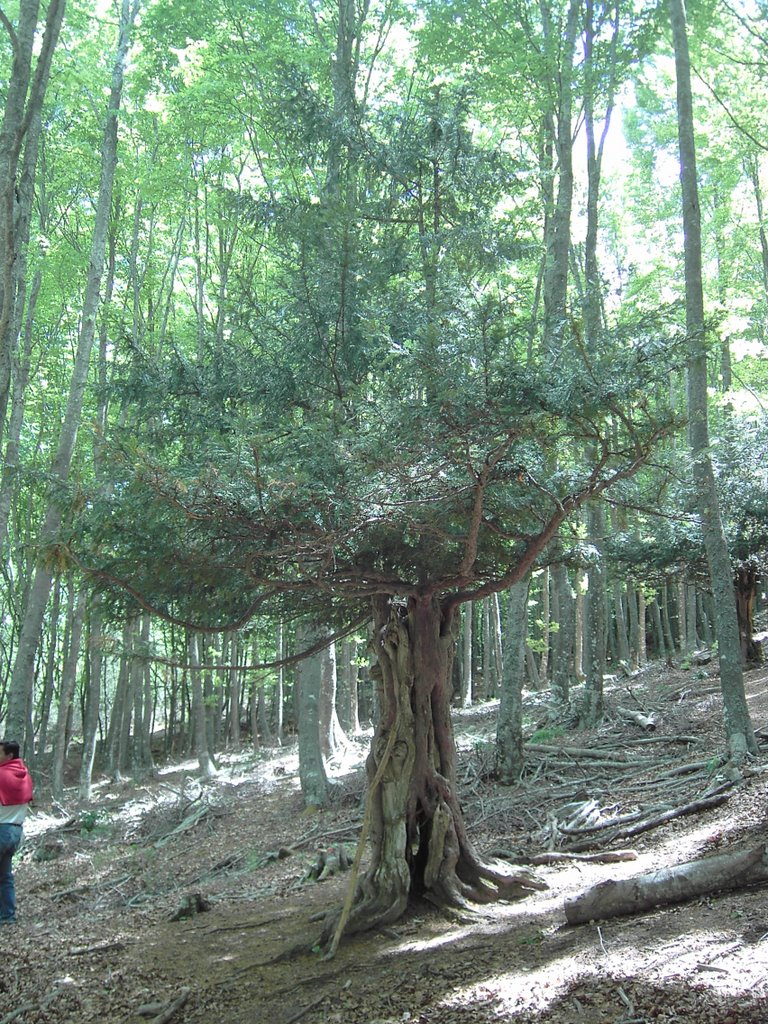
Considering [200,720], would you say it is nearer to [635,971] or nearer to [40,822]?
[40,822]

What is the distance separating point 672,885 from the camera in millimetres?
5238

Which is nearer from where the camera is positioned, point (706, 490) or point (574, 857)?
point (574, 857)

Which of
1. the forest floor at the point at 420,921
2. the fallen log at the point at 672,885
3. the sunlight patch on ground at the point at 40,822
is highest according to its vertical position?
the fallen log at the point at 672,885

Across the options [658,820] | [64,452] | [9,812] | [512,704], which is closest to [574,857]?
[658,820]

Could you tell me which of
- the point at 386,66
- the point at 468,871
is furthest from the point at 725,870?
the point at 386,66

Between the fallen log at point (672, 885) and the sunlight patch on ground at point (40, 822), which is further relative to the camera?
the sunlight patch on ground at point (40, 822)

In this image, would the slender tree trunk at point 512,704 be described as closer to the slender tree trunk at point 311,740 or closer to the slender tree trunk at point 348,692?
the slender tree trunk at point 311,740

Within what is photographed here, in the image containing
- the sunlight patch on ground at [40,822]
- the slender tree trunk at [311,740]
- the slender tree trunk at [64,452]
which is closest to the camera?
the slender tree trunk at [64,452]

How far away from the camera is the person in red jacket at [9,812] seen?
24.6ft

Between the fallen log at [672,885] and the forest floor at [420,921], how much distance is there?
0.30 feet

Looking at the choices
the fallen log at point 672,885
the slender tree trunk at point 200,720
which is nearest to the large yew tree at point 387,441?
the fallen log at point 672,885

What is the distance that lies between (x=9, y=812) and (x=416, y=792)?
419 cm

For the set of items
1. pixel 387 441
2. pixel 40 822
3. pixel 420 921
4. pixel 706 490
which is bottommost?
pixel 40 822

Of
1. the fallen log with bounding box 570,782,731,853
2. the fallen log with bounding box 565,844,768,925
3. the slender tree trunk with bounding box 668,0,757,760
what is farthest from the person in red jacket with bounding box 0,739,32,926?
the slender tree trunk with bounding box 668,0,757,760
